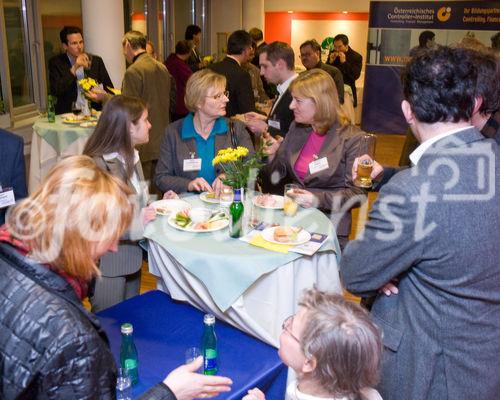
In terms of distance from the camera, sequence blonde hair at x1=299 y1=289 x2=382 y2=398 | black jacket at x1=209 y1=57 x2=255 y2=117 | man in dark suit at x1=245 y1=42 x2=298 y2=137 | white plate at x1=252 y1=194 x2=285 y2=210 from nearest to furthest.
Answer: blonde hair at x1=299 y1=289 x2=382 y2=398 → white plate at x1=252 y1=194 x2=285 y2=210 → man in dark suit at x1=245 y1=42 x2=298 y2=137 → black jacket at x1=209 y1=57 x2=255 y2=117

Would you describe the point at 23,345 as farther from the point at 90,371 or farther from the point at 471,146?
the point at 471,146

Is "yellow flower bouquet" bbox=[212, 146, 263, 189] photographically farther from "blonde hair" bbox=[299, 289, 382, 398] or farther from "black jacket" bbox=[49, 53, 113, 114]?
"black jacket" bbox=[49, 53, 113, 114]

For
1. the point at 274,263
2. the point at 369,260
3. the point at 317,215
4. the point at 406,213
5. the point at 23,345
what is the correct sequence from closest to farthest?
1. the point at 23,345
2. the point at 406,213
3. the point at 369,260
4. the point at 274,263
5. the point at 317,215

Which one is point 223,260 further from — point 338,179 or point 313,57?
point 313,57

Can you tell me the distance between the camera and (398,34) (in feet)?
27.7

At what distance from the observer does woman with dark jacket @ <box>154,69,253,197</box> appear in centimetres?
314

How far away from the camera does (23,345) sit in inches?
42.8

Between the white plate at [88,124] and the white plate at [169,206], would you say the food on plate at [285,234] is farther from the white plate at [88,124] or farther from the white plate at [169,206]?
the white plate at [88,124]

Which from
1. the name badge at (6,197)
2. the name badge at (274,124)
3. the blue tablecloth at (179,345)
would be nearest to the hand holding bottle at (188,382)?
the blue tablecloth at (179,345)

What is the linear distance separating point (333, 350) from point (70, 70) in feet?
16.0

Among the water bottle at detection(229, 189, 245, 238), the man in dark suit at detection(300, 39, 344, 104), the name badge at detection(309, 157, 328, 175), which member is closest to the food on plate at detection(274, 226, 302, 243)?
the water bottle at detection(229, 189, 245, 238)

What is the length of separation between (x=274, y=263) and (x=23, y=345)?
135 cm

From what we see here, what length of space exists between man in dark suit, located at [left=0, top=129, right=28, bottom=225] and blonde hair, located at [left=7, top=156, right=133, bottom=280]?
1201 mm

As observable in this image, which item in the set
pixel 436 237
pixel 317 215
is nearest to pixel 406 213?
pixel 436 237
